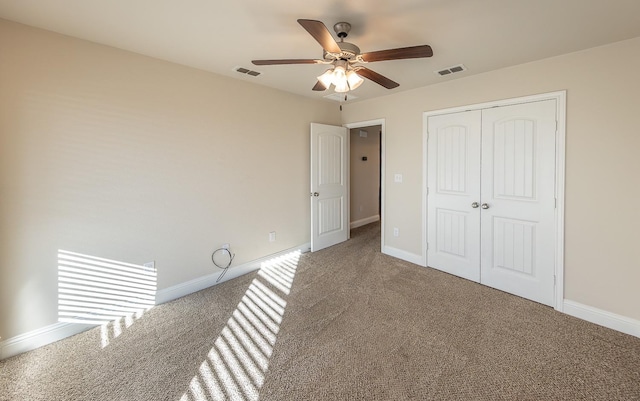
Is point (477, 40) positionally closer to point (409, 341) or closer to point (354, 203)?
point (409, 341)

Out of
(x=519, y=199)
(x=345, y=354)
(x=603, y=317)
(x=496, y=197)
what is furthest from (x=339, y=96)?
(x=603, y=317)

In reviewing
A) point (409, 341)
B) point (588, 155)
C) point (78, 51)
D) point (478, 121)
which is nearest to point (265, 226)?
point (409, 341)

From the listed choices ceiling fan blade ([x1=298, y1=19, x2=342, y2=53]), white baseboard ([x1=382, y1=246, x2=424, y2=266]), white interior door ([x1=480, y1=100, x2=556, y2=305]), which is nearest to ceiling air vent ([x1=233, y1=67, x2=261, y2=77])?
ceiling fan blade ([x1=298, y1=19, x2=342, y2=53])

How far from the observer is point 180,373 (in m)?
1.86

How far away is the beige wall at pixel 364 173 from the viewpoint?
5.77 meters

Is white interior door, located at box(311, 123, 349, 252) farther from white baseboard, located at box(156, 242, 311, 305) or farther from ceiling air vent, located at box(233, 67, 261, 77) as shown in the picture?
ceiling air vent, located at box(233, 67, 261, 77)

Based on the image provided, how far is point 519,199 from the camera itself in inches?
113

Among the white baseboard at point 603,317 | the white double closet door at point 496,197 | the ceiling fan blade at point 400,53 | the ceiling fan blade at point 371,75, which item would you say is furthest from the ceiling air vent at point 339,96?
the white baseboard at point 603,317

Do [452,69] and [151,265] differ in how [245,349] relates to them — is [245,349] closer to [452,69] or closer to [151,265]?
[151,265]

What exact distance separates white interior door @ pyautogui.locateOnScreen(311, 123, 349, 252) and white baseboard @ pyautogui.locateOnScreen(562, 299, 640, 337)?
2947 mm

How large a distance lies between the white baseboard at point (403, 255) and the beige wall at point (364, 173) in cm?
172

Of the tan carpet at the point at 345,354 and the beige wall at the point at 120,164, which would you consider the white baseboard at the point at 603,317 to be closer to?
the tan carpet at the point at 345,354

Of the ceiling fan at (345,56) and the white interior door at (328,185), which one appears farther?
the white interior door at (328,185)

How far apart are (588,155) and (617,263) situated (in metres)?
0.95
